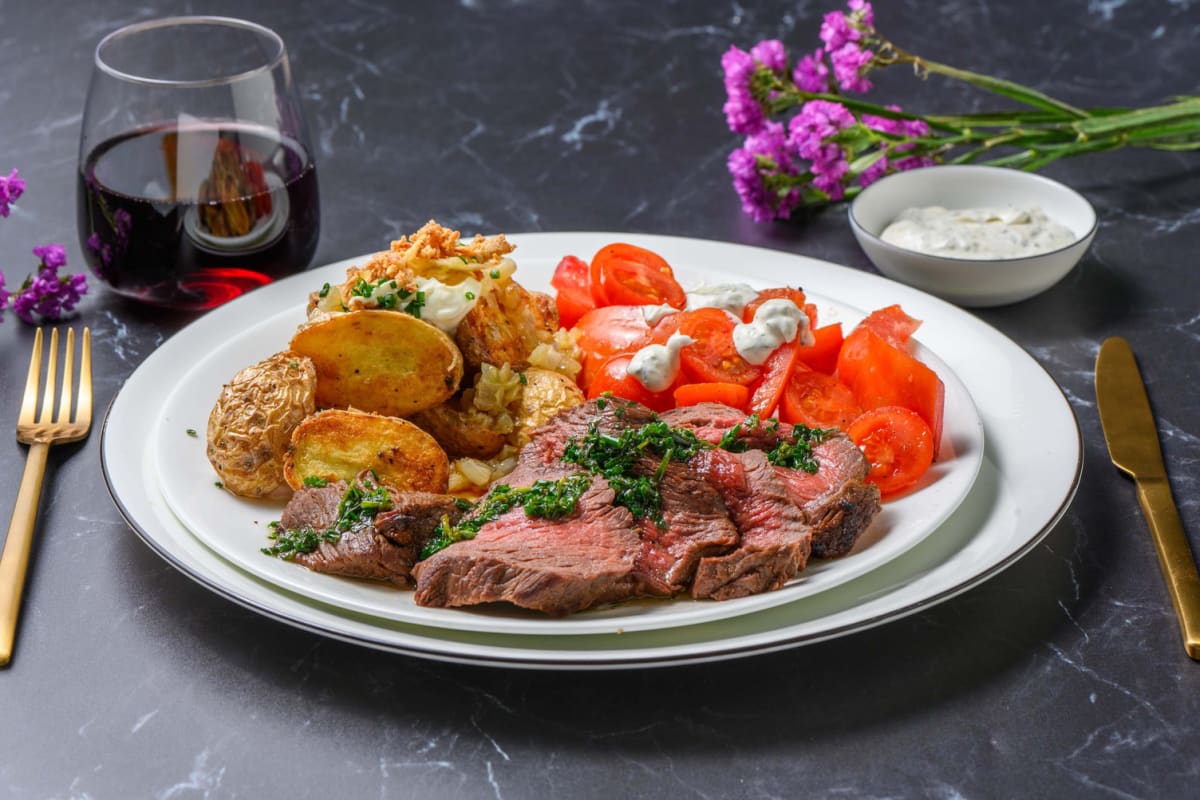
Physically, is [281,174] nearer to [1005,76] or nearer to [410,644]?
[410,644]

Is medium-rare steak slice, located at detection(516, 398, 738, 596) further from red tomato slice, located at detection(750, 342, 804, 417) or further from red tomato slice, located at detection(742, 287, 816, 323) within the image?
red tomato slice, located at detection(742, 287, 816, 323)

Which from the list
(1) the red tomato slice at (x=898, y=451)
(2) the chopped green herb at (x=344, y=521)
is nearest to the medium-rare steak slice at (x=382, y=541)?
(2) the chopped green herb at (x=344, y=521)

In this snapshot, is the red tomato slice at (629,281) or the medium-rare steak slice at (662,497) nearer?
the medium-rare steak slice at (662,497)

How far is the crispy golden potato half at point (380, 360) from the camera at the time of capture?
310 centimetres

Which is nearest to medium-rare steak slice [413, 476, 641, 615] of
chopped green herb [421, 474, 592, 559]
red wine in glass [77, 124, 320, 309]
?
chopped green herb [421, 474, 592, 559]

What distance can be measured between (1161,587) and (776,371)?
41.0 inches

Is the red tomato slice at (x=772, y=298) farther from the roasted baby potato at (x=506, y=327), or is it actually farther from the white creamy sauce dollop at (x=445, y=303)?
the white creamy sauce dollop at (x=445, y=303)

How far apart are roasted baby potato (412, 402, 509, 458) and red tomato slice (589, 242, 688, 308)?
0.70 metres

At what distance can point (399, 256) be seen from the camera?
3.33 metres

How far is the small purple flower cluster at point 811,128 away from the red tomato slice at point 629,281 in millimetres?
1024

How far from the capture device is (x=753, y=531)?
8.83ft

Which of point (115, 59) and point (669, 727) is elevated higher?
point (115, 59)

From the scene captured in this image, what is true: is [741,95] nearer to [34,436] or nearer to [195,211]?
[195,211]

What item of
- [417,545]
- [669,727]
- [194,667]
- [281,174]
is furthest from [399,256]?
[669,727]
